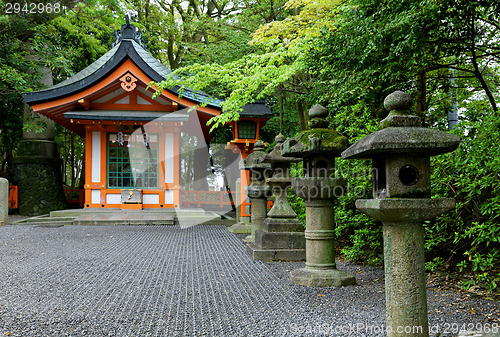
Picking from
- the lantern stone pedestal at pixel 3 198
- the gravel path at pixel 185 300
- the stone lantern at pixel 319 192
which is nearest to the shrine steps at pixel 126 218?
the lantern stone pedestal at pixel 3 198

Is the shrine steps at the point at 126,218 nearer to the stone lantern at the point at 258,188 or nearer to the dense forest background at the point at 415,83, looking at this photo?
the dense forest background at the point at 415,83

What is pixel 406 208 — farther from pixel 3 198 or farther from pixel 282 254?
pixel 3 198

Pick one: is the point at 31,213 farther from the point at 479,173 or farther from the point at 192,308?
the point at 479,173

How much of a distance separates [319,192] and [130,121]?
861 cm

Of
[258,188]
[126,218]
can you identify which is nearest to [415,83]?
[258,188]

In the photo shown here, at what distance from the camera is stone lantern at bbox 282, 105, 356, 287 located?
4.15 metres

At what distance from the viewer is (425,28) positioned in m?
4.21

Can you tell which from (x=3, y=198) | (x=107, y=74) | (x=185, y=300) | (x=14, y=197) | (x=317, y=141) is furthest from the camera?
(x=14, y=197)

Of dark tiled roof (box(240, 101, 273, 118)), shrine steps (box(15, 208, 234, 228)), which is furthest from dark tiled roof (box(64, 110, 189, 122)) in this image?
shrine steps (box(15, 208, 234, 228))

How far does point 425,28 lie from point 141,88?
9.61 metres

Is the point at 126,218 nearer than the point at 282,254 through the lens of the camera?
No

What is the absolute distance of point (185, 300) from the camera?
3609mm

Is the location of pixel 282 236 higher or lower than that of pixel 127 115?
lower

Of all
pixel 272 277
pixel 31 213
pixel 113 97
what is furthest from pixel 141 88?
pixel 272 277
